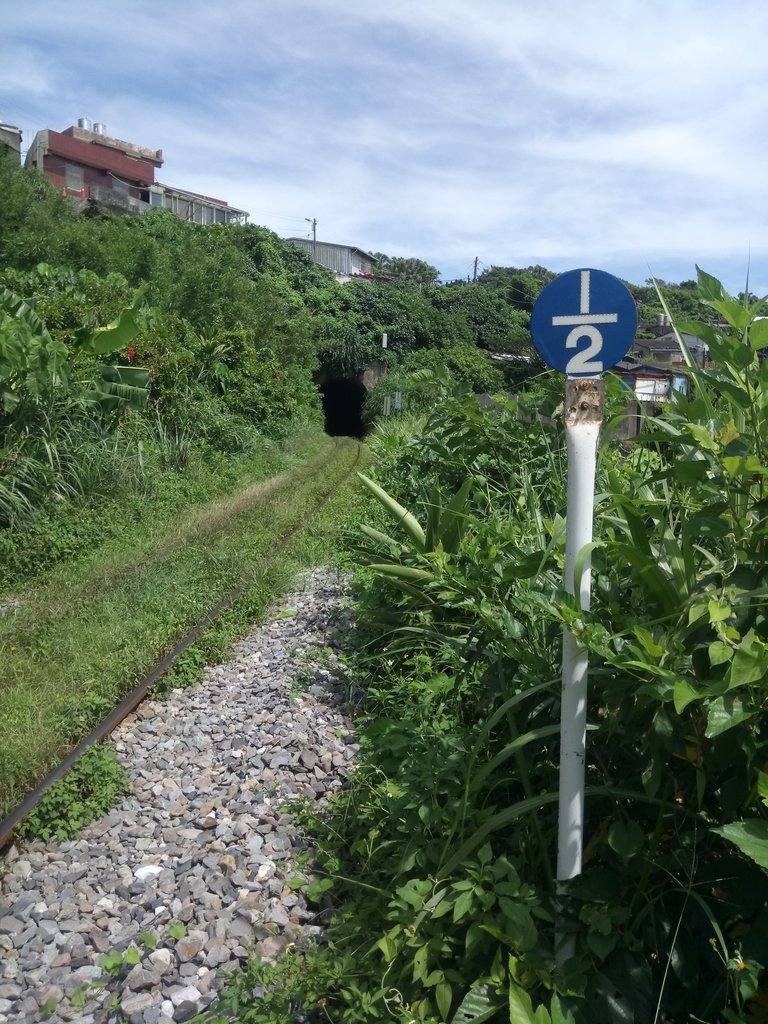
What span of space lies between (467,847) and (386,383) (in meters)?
33.1

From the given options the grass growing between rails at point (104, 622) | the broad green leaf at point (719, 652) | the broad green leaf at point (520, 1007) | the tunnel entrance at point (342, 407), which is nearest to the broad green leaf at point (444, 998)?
the broad green leaf at point (520, 1007)

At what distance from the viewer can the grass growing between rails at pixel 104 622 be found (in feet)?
15.6

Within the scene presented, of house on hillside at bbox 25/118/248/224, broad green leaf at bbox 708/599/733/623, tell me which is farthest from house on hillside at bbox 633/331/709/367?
house on hillside at bbox 25/118/248/224

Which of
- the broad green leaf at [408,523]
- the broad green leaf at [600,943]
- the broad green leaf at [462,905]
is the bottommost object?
the broad green leaf at [462,905]

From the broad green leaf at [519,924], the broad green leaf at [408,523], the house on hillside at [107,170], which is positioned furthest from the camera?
the house on hillside at [107,170]

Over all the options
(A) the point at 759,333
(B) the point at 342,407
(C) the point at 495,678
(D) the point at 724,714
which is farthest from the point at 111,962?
(B) the point at 342,407

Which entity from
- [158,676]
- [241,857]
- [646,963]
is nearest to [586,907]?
[646,963]

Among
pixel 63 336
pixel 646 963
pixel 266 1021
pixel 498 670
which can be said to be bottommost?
pixel 266 1021

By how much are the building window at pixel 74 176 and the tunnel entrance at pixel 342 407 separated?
813 inches

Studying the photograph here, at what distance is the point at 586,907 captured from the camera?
8.23ft

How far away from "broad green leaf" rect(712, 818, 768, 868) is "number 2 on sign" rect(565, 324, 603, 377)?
Result: 142 cm

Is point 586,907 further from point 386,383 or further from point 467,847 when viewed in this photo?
point 386,383

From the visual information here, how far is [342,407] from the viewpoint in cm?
4644

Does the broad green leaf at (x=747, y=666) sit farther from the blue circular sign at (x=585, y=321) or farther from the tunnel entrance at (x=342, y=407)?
the tunnel entrance at (x=342, y=407)
